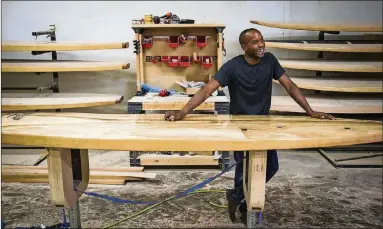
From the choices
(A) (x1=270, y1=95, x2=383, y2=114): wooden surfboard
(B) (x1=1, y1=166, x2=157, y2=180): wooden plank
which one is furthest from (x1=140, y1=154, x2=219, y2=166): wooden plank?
(A) (x1=270, y1=95, x2=383, y2=114): wooden surfboard

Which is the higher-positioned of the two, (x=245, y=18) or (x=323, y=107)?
(x=245, y=18)

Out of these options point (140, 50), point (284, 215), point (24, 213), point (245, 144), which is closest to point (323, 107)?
point (284, 215)

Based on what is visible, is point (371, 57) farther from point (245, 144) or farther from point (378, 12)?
Answer: point (245, 144)

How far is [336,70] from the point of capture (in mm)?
4797

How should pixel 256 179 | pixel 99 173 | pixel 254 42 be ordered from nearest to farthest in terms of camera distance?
pixel 256 179, pixel 254 42, pixel 99 173

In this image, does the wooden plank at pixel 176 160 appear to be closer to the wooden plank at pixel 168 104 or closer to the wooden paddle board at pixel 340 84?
the wooden plank at pixel 168 104

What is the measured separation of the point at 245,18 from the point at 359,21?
160 centimetres

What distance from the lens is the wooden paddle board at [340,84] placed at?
15.3 ft

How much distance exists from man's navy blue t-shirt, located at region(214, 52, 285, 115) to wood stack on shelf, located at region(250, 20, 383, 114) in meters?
1.72

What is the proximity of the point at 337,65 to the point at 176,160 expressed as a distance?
7.77 ft

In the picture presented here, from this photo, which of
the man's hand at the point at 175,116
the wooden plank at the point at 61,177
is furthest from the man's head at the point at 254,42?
the wooden plank at the point at 61,177

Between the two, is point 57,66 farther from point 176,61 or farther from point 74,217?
point 74,217

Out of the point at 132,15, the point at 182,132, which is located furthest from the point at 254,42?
the point at 132,15

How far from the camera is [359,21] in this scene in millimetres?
5359
